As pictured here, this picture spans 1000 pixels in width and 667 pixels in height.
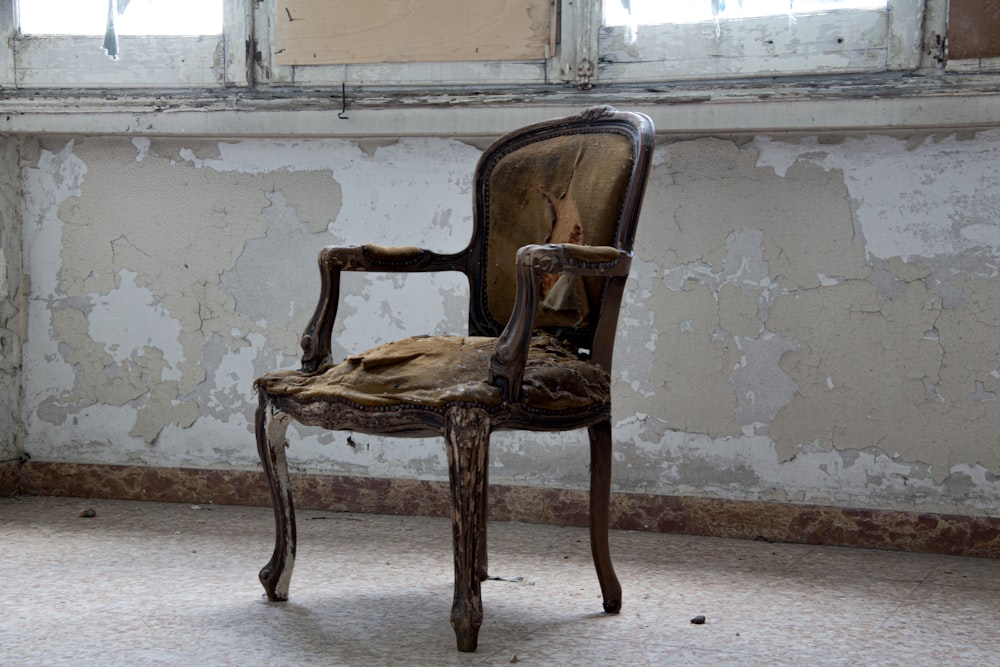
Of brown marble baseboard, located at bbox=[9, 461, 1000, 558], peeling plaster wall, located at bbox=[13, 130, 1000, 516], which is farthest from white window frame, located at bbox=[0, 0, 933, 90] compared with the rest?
brown marble baseboard, located at bbox=[9, 461, 1000, 558]

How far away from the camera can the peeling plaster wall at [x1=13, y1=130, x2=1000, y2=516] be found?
116 inches

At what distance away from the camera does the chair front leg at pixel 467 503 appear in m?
1.91

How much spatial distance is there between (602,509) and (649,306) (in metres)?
1.06

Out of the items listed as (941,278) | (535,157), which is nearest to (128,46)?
(535,157)

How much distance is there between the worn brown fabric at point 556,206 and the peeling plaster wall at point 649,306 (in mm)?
785

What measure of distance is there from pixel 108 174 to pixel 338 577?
183 cm

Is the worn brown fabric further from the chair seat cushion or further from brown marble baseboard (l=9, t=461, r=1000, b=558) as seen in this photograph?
brown marble baseboard (l=9, t=461, r=1000, b=558)

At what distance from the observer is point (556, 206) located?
243 cm

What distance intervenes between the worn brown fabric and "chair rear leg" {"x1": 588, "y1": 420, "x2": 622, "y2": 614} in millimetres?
257

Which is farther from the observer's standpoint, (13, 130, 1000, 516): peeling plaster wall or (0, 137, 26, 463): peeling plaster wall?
(0, 137, 26, 463): peeling plaster wall

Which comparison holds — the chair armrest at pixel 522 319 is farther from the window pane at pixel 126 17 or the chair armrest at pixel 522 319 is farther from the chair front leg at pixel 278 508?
the window pane at pixel 126 17

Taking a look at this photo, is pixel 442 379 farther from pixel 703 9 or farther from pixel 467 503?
pixel 703 9

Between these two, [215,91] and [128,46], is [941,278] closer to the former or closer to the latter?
[215,91]

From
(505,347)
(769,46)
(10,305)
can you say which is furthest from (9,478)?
(769,46)
